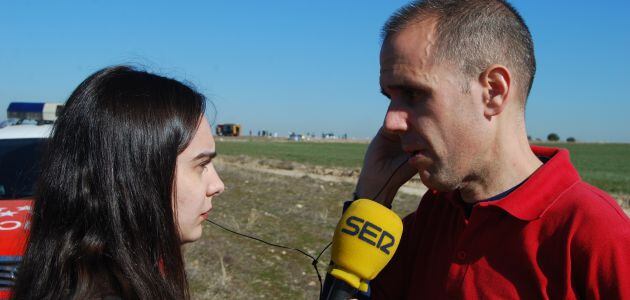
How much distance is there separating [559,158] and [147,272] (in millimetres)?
1383

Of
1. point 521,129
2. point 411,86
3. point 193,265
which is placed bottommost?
point 193,265

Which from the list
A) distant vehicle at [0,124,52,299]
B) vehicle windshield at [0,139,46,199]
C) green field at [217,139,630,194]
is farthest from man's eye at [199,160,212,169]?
green field at [217,139,630,194]

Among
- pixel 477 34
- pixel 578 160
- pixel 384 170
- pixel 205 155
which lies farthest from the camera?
pixel 578 160

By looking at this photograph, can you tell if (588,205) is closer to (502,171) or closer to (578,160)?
(502,171)

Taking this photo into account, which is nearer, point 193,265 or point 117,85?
point 117,85

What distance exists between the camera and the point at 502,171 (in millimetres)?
2066

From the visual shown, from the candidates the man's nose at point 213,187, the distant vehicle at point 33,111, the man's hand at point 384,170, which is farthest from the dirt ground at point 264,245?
the man's nose at point 213,187

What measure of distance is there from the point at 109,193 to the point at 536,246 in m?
1.31

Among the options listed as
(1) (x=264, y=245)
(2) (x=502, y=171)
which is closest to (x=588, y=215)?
(2) (x=502, y=171)

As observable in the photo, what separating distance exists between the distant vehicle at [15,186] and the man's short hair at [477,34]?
3.07m

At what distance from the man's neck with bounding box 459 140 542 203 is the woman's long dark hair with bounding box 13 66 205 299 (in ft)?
3.25

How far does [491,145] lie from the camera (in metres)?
2.04

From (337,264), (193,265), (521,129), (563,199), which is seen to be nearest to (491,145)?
(521,129)

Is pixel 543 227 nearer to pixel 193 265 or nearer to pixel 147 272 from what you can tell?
pixel 147 272
